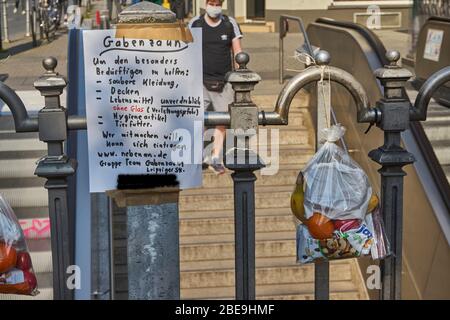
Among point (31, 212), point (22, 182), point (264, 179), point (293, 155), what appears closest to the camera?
point (31, 212)

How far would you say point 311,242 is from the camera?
271 centimetres

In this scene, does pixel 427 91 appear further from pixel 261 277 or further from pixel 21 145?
pixel 21 145

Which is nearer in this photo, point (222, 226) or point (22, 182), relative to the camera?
point (22, 182)

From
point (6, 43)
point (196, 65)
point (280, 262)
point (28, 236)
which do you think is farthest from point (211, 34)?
point (6, 43)

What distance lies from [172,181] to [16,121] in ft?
1.98

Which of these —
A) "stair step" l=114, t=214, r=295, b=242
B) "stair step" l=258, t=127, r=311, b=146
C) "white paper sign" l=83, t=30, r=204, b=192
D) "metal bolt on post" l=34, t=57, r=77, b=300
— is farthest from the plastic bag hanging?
"stair step" l=258, t=127, r=311, b=146

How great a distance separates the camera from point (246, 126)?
9.00 feet

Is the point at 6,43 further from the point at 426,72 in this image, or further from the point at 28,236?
the point at 28,236

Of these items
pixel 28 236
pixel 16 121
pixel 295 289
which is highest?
pixel 16 121

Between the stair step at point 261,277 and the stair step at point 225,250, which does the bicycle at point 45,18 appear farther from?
the stair step at point 261,277

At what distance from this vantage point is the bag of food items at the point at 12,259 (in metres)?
2.65

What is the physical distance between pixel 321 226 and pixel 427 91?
649 mm

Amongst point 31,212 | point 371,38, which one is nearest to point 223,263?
point 31,212

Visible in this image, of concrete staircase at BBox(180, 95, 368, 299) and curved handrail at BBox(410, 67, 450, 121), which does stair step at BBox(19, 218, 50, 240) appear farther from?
curved handrail at BBox(410, 67, 450, 121)
